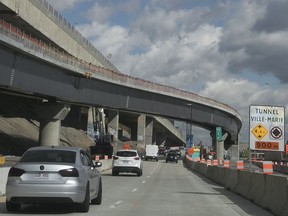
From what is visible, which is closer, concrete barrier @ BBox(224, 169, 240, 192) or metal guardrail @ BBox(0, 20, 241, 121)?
concrete barrier @ BBox(224, 169, 240, 192)

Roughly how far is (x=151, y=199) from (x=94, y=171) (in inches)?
154

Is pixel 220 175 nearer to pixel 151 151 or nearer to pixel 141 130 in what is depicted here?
pixel 151 151

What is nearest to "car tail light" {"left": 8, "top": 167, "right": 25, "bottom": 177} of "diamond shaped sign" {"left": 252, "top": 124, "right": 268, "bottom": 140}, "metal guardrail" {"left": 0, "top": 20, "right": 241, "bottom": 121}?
"diamond shaped sign" {"left": 252, "top": 124, "right": 268, "bottom": 140}

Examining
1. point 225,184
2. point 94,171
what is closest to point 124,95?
point 225,184

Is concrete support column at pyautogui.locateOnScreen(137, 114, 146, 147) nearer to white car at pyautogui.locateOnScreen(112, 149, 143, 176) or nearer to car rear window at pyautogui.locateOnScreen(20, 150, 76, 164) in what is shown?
white car at pyautogui.locateOnScreen(112, 149, 143, 176)

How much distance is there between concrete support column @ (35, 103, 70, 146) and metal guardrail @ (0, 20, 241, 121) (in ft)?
14.5

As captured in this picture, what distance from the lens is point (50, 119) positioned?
161ft

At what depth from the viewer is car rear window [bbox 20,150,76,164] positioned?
504 inches

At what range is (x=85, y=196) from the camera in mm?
12836

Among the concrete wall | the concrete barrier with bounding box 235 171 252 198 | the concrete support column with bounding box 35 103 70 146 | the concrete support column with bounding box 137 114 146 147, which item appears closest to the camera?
the concrete wall

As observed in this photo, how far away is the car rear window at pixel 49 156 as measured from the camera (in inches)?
504

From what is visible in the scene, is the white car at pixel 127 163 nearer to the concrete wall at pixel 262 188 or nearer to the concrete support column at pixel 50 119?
the concrete wall at pixel 262 188

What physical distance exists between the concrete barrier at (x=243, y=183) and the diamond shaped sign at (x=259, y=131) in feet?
5.13

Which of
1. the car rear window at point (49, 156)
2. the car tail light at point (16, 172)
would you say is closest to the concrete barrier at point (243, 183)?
the car rear window at point (49, 156)
